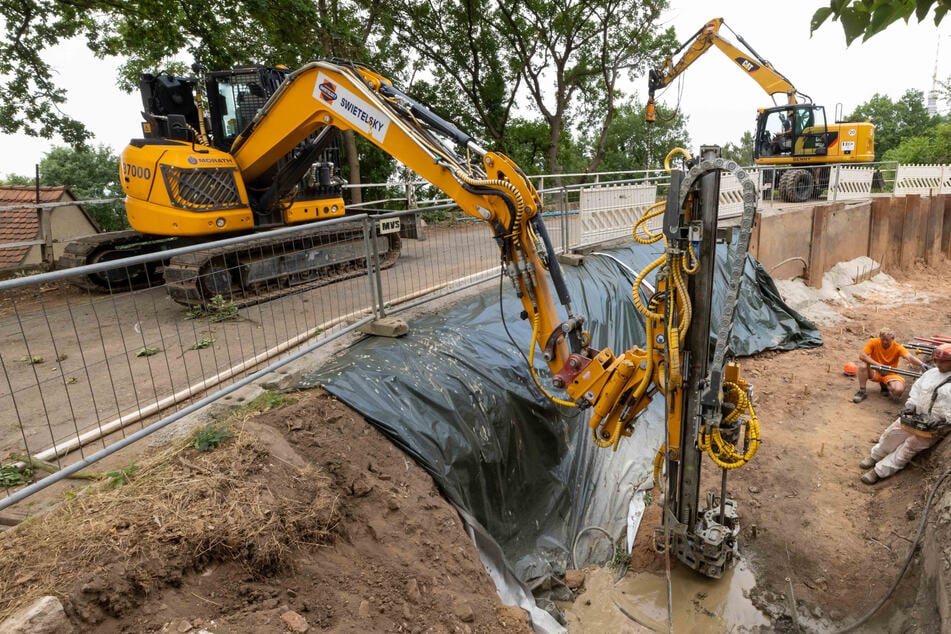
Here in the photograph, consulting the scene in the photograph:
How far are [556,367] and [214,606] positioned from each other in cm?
279

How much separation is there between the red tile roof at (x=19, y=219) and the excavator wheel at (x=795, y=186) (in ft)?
53.9

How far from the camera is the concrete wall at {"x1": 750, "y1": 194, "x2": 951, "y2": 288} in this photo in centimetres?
1166

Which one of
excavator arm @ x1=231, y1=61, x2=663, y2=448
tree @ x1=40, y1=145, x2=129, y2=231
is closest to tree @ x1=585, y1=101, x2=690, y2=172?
tree @ x1=40, y1=145, x2=129, y2=231

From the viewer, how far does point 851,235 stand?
13227mm

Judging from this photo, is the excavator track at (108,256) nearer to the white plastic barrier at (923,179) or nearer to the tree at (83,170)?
the tree at (83,170)

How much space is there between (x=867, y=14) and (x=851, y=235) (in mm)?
13960

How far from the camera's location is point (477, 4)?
59.0ft

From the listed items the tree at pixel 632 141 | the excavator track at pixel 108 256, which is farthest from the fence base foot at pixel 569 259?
the tree at pixel 632 141

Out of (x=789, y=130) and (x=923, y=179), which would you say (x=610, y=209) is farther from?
(x=923, y=179)

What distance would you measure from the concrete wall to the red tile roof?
13.2 metres

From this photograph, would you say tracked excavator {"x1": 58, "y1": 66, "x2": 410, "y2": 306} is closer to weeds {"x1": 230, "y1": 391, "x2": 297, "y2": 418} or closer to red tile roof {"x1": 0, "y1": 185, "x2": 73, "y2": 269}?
weeds {"x1": 230, "y1": 391, "x2": 297, "y2": 418}

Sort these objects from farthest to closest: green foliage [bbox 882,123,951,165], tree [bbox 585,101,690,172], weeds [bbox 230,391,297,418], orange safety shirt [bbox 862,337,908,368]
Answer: tree [bbox 585,101,690,172] → green foliage [bbox 882,123,951,165] → orange safety shirt [bbox 862,337,908,368] → weeds [bbox 230,391,297,418]

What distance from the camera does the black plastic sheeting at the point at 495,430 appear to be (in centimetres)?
434

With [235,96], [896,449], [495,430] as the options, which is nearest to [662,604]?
[495,430]
